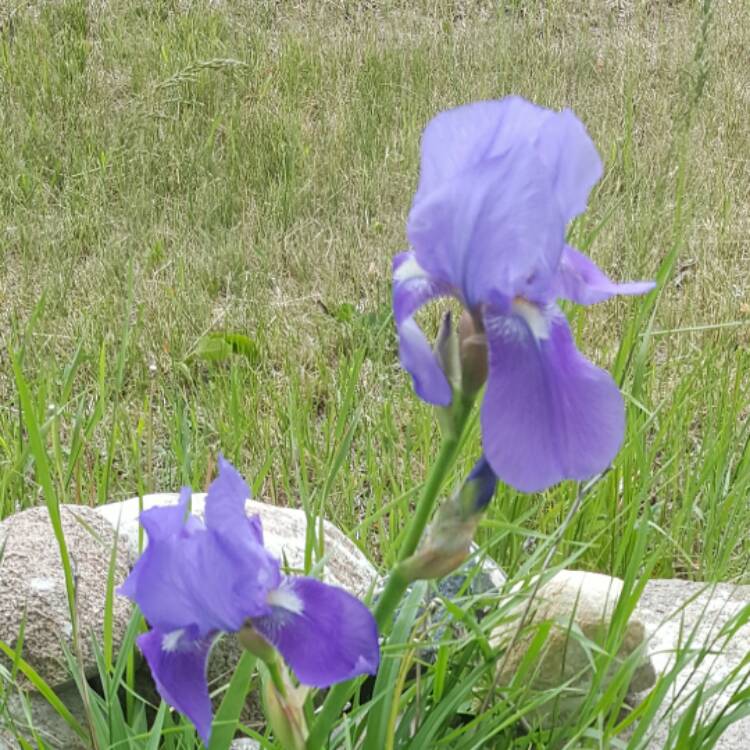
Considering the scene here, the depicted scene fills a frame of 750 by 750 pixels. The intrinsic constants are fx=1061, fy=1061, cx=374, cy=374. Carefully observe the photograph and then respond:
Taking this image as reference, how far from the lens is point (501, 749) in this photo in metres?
1.30

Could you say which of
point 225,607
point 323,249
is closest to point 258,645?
point 225,607

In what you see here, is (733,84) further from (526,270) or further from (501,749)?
(526,270)

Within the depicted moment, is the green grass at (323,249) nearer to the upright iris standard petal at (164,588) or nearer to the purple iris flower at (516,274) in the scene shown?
the upright iris standard petal at (164,588)

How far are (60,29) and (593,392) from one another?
175 inches

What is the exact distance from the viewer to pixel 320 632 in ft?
2.49

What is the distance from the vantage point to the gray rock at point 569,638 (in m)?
1.41

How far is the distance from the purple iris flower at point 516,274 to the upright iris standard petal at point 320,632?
17cm

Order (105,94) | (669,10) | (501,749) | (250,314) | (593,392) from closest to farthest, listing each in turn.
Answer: (593,392) < (501,749) < (250,314) < (105,94) < (669,10)

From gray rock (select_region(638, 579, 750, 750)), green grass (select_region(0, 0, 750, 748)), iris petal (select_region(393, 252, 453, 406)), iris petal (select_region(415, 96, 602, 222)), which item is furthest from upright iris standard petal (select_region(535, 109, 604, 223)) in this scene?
gray rock (select_region(638, 579, 750, 750))

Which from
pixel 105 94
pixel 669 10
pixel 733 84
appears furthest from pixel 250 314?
pixel 669 10

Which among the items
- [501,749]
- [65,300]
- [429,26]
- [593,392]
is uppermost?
[593,392]

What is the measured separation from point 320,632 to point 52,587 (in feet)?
2.34

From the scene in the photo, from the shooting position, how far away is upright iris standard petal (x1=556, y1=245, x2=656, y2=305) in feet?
2.46

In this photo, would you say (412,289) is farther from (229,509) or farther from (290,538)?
(290,538)
